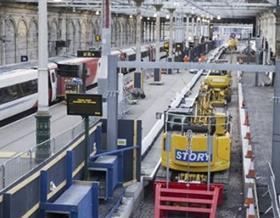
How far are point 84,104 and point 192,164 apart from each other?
3.49 m

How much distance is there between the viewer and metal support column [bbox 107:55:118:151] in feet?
54.2

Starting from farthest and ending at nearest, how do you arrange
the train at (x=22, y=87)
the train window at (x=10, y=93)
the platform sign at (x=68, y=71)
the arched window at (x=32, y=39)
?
the arched window at (x=32, y=39) → the train at (x=22, y=87) → the train window at (x=10, y=93) → the platform sign at (x=68, y=71)

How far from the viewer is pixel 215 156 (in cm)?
1659

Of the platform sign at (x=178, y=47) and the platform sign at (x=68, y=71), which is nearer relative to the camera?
the platform sign at (x=68, y=71)

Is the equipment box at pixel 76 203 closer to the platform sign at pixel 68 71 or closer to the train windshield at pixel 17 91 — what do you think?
the platform sign at pixel 68 71

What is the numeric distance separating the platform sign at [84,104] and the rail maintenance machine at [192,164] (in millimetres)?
2427

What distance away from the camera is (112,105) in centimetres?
1666

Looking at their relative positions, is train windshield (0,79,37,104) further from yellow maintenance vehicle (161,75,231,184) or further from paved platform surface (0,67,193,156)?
yellow maintenance vehicle (161,75,231,184)

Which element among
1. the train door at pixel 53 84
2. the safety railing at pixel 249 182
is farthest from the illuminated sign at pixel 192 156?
the train door at pixel 53 84

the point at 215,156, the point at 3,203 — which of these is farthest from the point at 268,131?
the point at 3,203

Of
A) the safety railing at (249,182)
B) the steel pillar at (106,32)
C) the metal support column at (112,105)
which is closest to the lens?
the safety railing at (249,182)

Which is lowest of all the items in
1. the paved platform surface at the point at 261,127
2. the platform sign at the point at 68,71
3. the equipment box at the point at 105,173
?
the paved platform surface at the point at 261,127

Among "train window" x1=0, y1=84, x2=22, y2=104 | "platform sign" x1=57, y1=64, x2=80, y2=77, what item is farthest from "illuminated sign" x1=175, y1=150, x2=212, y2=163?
"train window" x1=0, y1=84, x2=22, y2=104

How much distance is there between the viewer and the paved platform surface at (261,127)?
53.2ft
